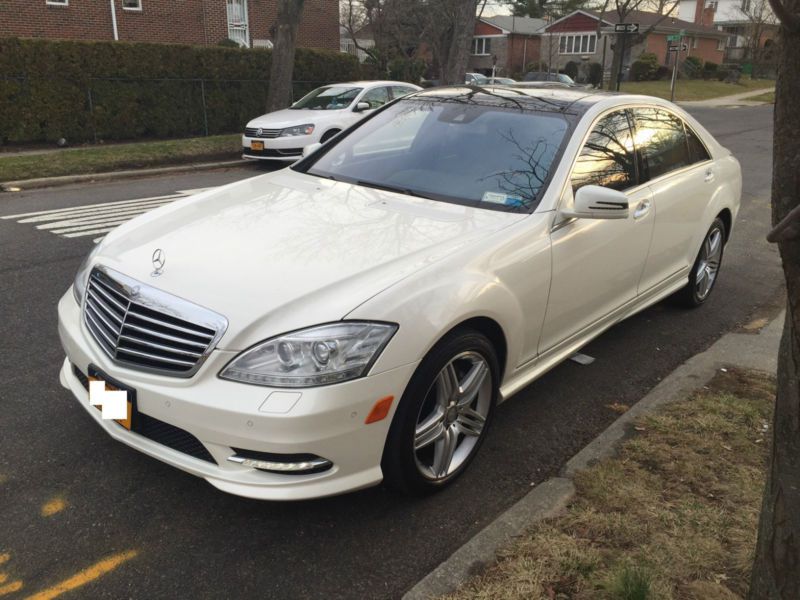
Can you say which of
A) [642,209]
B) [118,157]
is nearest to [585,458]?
[642,209]

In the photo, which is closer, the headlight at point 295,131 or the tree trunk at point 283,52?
the headlight at point 295,131

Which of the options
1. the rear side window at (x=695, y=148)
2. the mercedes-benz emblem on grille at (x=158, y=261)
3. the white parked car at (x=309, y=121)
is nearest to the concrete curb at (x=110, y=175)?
the white parked car at (x=309, y=121)

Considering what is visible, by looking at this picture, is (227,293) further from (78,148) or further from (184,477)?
(78,148)

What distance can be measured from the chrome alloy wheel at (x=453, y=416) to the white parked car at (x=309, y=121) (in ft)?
31.0

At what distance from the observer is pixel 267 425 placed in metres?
2.42

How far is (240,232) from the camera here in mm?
3229

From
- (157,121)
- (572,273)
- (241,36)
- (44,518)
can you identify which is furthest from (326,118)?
(241,36)

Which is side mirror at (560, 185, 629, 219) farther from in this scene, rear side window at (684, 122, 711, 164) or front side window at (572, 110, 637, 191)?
rear side window at (684, 122, 711, 164)

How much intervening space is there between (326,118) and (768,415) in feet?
34.4

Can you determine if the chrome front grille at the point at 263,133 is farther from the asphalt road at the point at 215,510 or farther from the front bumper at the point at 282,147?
the asphalt road at the point at 215,510

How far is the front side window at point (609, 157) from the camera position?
3.78 metres

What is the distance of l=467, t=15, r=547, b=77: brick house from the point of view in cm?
5497

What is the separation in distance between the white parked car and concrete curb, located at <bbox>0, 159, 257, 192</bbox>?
0.82m

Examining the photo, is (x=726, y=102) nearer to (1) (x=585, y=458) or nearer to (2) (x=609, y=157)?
(2) (x=609, y=157)
